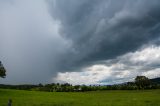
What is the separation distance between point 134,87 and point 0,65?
108278 millimetres

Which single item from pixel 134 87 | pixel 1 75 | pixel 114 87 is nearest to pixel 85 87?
pixel 114 87

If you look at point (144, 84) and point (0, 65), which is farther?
point (144, 84)

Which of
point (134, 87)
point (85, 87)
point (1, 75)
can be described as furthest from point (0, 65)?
point (134, 87)

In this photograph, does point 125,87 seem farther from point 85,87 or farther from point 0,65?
point 0,65

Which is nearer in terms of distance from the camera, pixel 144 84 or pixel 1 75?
pixel 1 75

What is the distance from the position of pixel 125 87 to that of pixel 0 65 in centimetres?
9874

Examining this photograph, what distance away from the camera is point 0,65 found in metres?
116

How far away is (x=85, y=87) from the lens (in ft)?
646

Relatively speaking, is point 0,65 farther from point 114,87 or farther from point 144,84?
point 144,84

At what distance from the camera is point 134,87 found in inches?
7613

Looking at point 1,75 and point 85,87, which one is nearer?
point 1,75

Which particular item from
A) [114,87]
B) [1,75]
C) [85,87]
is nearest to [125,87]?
[114,87]

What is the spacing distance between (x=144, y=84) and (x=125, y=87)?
1970 centimetres

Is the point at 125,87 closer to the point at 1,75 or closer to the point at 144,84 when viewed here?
the point at 144,84
